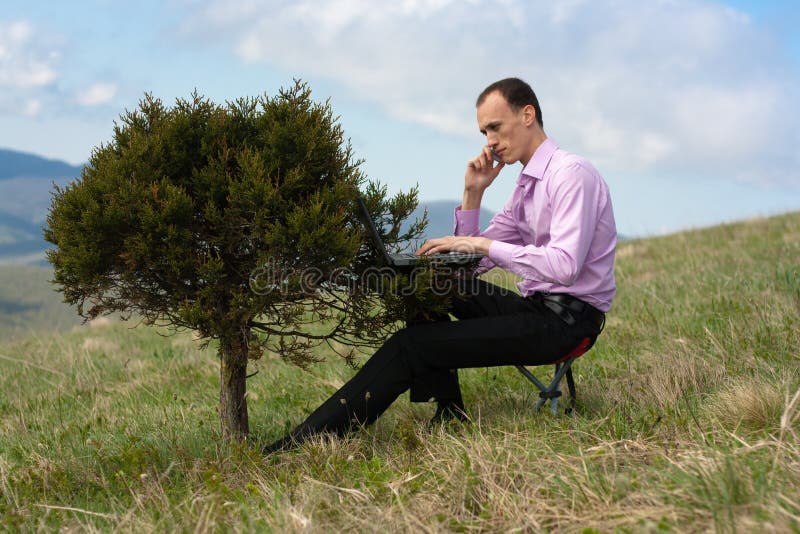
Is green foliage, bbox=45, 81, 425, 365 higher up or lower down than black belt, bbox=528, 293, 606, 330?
higher up

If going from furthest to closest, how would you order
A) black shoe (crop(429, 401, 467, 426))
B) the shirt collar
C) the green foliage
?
1. black shoe (crop(429, 401, 467, 426))
2. the shirt collar
3. the green foliage

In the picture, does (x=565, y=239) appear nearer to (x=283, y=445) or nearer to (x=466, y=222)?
(x=466, y=222)

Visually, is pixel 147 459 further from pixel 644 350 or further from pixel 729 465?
pixel 644 350

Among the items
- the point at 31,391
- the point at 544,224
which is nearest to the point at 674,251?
the point at 544,224

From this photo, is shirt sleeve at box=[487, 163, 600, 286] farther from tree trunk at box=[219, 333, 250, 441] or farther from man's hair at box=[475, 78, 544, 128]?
tree trunk at box=[219, 333, 250, 441]

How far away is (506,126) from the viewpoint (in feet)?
15.1

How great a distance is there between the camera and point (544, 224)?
15.4 ft

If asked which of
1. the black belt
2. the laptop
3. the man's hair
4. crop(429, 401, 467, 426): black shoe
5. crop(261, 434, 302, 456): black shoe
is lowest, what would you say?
crop(261, 434, 302, 456): black shoe

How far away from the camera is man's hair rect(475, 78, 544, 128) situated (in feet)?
14.8

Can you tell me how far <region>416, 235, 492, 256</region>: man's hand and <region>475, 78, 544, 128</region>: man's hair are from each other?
938 mm

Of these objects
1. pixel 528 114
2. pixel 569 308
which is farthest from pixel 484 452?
pixel 528 114

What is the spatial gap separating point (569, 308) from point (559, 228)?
58 cm

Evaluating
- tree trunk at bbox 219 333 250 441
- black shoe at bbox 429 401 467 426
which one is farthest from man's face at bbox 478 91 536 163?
tree trunk at bbox 219 333 250 441

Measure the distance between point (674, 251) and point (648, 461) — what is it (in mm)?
12324
